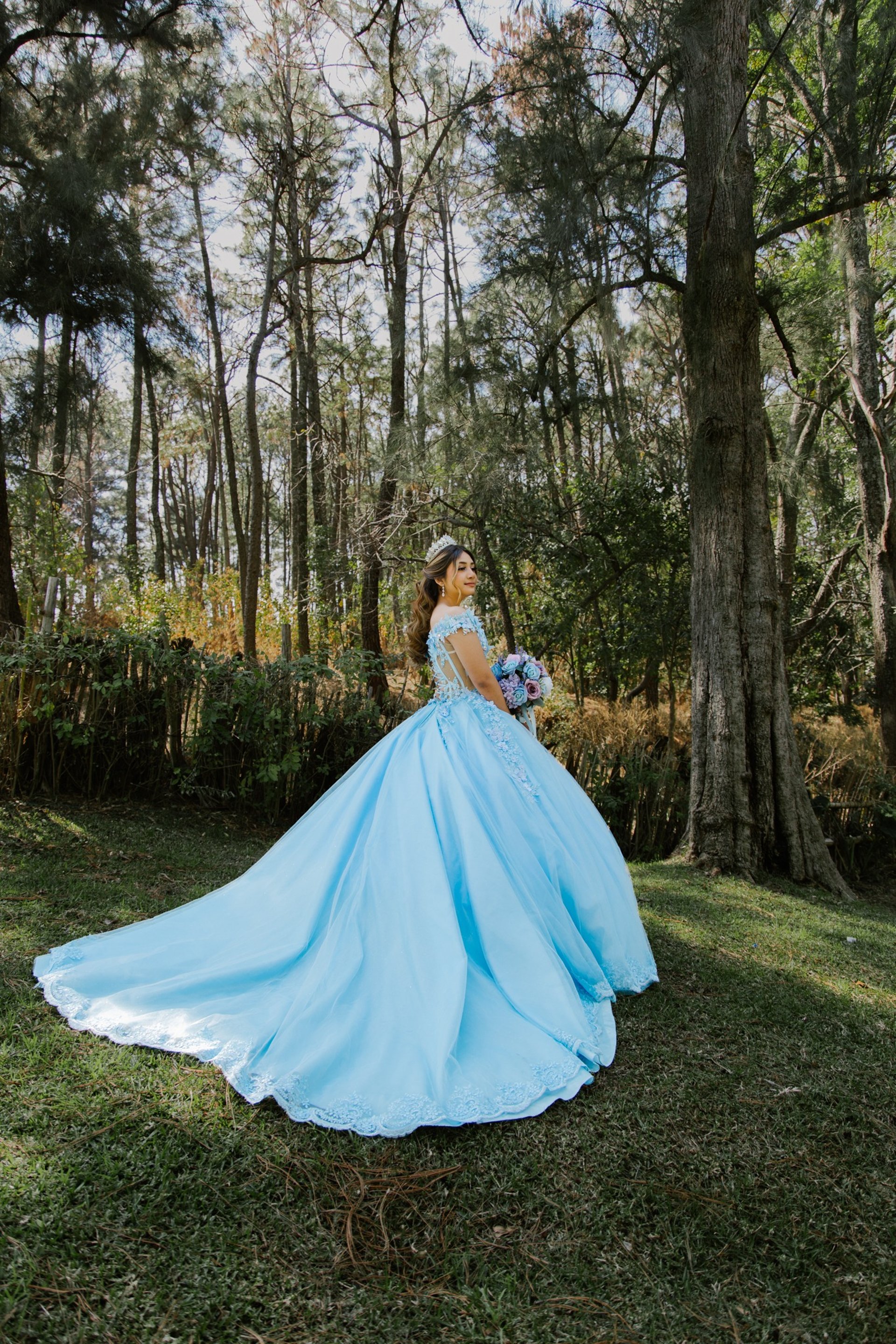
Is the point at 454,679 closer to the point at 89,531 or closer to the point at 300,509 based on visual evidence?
the point at 300,509

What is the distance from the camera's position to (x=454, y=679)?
3.51 metres

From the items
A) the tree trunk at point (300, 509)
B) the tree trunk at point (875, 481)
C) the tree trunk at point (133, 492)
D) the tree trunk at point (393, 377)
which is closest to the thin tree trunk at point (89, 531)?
the tree trunk at point (133, 492)

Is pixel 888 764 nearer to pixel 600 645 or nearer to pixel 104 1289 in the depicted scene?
pixel 600 645

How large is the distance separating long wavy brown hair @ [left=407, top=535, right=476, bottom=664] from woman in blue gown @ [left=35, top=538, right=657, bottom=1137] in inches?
1.4

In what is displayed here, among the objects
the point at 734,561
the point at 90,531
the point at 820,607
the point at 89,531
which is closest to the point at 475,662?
the point at 734,561

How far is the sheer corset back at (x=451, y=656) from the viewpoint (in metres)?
3.47

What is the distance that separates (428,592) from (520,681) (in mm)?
593

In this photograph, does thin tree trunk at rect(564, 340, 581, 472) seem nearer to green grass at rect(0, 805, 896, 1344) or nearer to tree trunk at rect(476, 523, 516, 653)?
tree trunk at rect(476, 523, 516, 653)

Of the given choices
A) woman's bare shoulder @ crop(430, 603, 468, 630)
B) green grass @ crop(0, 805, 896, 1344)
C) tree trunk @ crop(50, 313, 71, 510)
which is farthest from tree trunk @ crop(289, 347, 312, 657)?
green grass @ crop(0, 805, 896, 1344)

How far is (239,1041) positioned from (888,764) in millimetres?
6897

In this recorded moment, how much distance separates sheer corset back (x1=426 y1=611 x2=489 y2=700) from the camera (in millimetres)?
3471

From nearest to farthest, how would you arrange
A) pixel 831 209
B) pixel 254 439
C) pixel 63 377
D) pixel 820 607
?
pixel 831 209, pixel 63 377, pixel 820 607, pixel 254 439

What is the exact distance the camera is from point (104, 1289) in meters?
1.50

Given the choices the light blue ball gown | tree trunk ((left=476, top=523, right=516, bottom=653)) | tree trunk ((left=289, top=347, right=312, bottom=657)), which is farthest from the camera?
tree trunk ((left=289, top=347, right=312, bottom=657))
